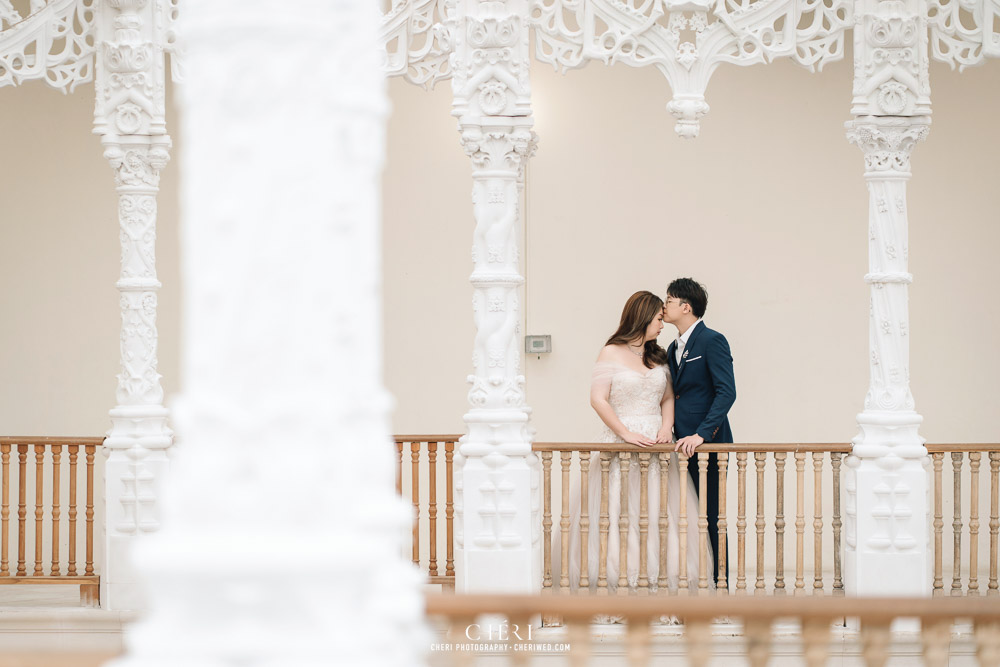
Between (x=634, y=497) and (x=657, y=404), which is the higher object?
(x=657, y=404)

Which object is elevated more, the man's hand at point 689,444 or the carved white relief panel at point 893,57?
the carved white relief panel at point 893,57

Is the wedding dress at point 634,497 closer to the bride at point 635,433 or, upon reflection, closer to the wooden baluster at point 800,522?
the bride at point 635,433

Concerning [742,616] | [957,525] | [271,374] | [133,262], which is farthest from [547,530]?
[271,374]

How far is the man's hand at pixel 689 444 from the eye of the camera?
23.9ft

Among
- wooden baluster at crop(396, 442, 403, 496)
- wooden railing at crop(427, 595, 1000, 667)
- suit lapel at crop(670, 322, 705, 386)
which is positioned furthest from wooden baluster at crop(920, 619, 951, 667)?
wooden baluster at crop(396, 442, 403, 496)

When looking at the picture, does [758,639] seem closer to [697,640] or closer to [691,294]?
[697,640]

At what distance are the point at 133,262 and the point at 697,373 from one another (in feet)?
11.5

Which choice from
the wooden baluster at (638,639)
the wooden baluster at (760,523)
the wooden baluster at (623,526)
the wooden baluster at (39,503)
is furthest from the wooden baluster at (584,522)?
the wooden baluster at (638,639)

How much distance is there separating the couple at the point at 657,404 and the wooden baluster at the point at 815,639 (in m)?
4.11

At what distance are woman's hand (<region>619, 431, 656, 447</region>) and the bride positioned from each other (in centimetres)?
1

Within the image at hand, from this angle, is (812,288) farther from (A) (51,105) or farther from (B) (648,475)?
(A) (51,105)

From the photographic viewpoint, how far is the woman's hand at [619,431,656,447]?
7383 mm

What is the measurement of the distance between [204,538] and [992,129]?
936 cm

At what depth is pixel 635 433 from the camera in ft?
24.5
